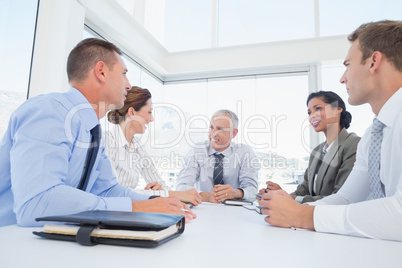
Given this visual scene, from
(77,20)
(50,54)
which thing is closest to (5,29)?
(50,54)

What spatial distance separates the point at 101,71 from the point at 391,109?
4.33ft

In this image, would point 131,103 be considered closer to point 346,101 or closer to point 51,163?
point 51,163

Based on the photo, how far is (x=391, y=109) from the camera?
1.10m

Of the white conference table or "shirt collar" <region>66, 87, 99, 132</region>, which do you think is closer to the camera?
the white conference table

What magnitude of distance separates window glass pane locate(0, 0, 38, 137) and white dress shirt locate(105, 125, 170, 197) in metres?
0.83

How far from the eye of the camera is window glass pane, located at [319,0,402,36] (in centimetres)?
376

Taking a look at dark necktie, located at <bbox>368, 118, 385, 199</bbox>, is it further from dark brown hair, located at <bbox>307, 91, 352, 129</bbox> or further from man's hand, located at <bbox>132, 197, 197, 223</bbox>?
dark brown hair, located at <bbox>307, 91, 352, 129</bbox>

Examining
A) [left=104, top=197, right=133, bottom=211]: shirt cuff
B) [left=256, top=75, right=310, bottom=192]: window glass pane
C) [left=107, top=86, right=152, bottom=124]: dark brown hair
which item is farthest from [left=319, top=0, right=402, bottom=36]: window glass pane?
[left=104, top=197, right=133, bottom=211]: shirt cuff

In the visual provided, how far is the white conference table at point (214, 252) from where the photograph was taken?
0.53m

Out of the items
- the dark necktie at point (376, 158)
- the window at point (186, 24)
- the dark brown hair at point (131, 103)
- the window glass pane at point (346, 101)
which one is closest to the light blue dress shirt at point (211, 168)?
the dark brown hair at point (131, 103)

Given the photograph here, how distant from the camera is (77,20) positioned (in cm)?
261

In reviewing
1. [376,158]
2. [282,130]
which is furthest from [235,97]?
[376,158]

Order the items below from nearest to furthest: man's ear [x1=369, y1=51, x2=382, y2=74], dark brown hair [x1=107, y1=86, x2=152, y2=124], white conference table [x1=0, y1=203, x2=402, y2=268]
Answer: white conference table [x1=0, y1=203, x2=402, y2=268] < man's ear [x1=369, y1=51, x2=382, y2=74] < dark brown hair [x1=107, y1=86, x2=152, y2=124]

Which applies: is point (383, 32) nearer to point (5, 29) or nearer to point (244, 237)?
point (244, 237)
